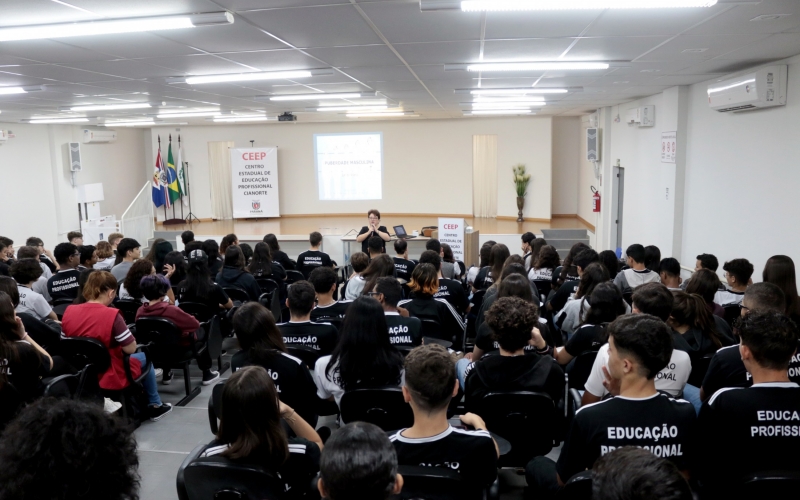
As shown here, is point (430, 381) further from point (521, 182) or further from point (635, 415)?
point (521, 182)

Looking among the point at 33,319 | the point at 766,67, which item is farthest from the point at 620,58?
the point at 33,319

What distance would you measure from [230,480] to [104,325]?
248 cm

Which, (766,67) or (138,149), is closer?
(766,67)

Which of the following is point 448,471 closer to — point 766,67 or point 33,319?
point 33,319

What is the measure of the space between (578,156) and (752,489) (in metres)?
15.5

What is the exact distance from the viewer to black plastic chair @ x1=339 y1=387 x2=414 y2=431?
2.89 m

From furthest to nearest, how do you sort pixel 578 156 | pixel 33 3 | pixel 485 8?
pixel 578 156
pixel 485 8
pixel 33 3

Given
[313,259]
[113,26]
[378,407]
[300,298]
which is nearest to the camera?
[378,407]

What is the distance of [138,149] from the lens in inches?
674

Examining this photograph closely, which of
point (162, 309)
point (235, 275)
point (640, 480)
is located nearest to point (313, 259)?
point (235, 275)

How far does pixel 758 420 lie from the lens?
2.23m

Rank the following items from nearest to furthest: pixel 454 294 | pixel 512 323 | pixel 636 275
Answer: pixel 512 323, pixel 454 294, pixel 636 275

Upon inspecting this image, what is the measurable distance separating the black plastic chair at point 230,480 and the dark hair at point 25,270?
11.4 feet

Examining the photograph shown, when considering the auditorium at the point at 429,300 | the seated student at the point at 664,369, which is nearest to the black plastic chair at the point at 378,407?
the auditorium at the point at 429,300
